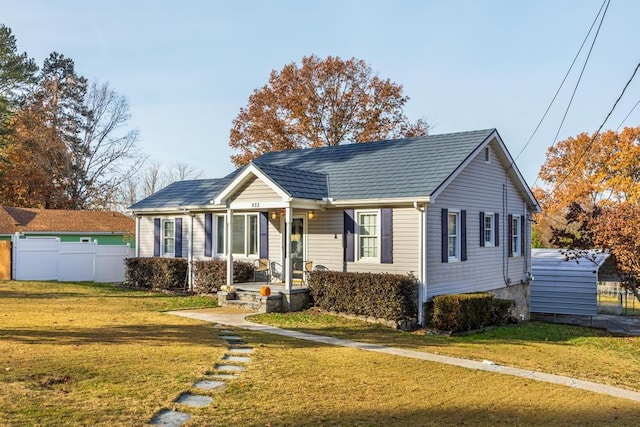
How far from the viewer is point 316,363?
990 centimetres

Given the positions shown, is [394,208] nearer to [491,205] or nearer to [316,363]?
[491,205]

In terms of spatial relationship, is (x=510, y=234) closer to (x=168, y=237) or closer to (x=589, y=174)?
(x=168, y=237)

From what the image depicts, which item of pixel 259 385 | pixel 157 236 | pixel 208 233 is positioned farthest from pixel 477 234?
pixel 157 236

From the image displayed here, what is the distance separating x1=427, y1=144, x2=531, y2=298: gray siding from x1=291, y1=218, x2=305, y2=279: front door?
4.27 meters

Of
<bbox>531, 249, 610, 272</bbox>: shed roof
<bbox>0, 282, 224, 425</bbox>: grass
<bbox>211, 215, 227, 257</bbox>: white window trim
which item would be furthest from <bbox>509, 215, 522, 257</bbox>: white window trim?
<bbox>0, 282, 224, 425</bbox>: grass

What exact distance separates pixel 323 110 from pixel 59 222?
17.7 m

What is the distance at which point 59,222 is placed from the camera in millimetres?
32719

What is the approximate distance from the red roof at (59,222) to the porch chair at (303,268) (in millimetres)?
18162

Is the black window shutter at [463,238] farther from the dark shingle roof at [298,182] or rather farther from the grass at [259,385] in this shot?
the grass at [259,385]

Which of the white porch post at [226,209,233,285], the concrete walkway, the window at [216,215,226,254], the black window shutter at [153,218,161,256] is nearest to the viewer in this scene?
the concrete walkway

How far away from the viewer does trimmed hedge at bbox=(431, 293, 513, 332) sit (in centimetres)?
1515

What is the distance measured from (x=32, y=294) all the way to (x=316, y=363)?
1402 centimetres

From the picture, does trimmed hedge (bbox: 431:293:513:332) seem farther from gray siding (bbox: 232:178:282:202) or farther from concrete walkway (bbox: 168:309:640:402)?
gray siding (bbox: 232:178:282:202)

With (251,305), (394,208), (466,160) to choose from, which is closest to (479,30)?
(466,160)
